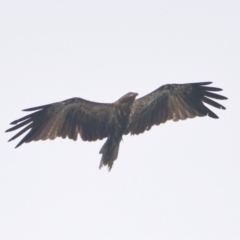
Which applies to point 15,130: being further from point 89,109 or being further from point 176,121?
point 176,121

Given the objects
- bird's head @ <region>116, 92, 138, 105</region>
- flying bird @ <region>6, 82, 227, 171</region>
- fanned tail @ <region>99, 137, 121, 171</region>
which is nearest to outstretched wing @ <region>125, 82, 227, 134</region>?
flying bird @ <region>6, 82, 227, 171</region>

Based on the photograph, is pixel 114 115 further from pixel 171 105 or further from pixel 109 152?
pixel 171 105

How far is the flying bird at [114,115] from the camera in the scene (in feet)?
57.8

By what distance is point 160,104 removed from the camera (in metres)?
18.3

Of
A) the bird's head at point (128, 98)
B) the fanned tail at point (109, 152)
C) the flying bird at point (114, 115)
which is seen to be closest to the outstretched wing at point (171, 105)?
the flying bird at point (114, 115)

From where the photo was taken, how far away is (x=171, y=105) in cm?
1836

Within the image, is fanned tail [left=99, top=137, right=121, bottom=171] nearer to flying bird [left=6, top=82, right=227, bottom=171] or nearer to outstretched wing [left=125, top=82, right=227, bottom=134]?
flying bird [left=6, top=82, right=227, bottom=171]

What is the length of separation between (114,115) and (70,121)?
3.49 ft

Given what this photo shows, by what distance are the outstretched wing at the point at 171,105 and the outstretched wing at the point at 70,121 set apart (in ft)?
2.24

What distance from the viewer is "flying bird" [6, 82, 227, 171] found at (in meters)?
17.6

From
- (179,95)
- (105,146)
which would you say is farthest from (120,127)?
(179,95)

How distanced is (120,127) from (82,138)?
0.96 metres

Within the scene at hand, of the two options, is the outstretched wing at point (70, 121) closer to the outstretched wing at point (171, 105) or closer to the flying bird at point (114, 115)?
the flying bird at point (114, 115)

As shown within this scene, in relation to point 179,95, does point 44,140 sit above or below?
below
